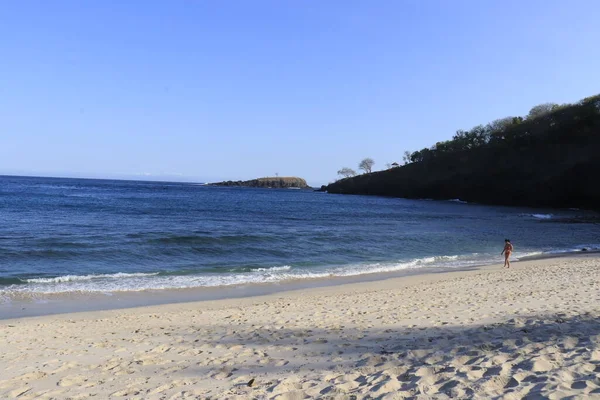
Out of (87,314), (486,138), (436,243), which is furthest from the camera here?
(486,138)

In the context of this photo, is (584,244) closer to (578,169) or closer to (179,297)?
(179,297)

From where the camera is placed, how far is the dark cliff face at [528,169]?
230ft

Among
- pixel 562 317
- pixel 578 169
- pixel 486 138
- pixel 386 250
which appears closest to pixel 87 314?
pixel 562 317

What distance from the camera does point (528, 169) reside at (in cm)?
8200

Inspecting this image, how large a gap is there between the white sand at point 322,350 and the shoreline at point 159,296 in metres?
1.04

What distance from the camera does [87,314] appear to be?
11203mm

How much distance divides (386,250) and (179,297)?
543 inches

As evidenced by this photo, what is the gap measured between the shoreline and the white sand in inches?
41.0

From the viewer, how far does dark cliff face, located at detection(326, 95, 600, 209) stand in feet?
230

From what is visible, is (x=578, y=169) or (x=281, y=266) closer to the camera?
(x=281, y=266)

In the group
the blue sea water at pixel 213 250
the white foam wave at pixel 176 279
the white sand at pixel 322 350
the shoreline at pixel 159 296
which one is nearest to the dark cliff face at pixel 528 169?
the blue sea water at pixel 213 250

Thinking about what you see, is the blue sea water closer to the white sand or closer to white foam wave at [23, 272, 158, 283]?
white foam wave at [23, 272, 158, 283]

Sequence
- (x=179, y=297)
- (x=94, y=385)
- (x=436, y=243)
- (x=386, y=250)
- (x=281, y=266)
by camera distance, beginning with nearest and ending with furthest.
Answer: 1. (x=94, y=385)
2. (x=179, y=297)
3. (x=281, y=266)
4. (x=386, y=250)
5. (x=436, y=243)

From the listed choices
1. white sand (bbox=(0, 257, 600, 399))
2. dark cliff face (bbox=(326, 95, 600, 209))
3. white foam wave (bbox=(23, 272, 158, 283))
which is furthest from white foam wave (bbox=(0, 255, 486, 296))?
dark cliff face (bbox=(326, 95, 600, 209))
